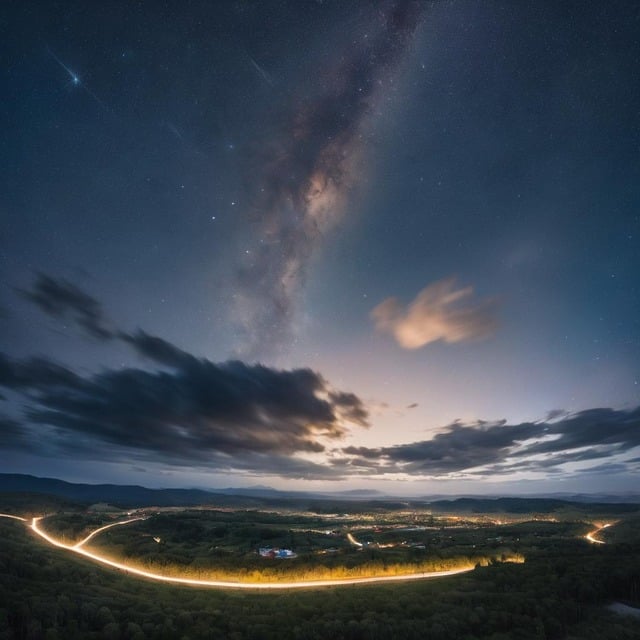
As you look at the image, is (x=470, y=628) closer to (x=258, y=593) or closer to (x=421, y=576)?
(x=258, y=593)

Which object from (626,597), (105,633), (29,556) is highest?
(29,556)

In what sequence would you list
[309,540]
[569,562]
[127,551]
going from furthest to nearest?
[309,540]
[127,551]
[569,562]

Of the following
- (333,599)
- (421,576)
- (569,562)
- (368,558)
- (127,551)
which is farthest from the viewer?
(127,551)

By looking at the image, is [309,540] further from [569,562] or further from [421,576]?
[569,562]

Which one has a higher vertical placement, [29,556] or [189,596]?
[29,556]

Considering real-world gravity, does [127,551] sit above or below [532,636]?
above

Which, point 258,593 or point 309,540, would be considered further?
point 309,540

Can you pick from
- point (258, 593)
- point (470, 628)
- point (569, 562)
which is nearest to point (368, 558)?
point (258, 593)

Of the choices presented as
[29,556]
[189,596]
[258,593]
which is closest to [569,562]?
[258,593]

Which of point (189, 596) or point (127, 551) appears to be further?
point (127, 551)
